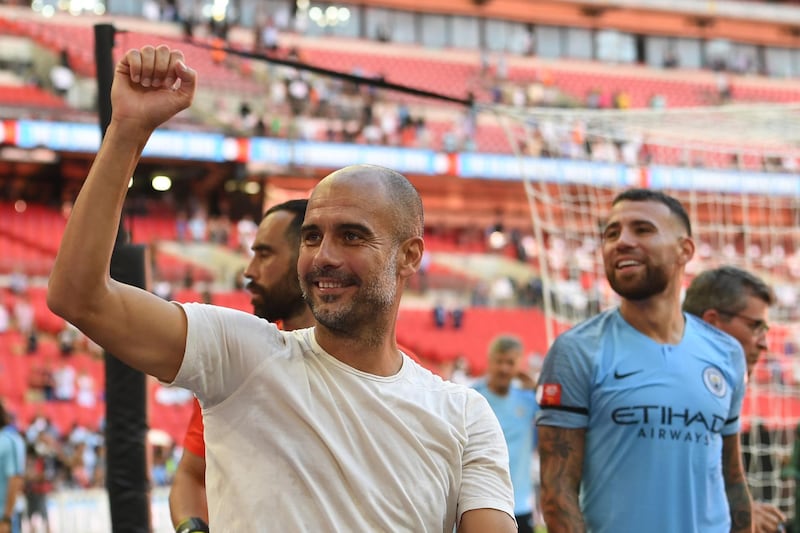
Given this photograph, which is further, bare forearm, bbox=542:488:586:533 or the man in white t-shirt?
bare forearm, bbox=542:488:586:533

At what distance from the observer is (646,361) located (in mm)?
3535

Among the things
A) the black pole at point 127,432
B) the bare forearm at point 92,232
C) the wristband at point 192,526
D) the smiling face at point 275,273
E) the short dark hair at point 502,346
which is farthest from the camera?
the short dark hair at point 502,346

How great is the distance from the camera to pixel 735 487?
3910 millimetres

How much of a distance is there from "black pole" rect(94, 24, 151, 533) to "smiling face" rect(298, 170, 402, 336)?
2159 millimetres

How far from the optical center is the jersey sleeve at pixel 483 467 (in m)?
2.27

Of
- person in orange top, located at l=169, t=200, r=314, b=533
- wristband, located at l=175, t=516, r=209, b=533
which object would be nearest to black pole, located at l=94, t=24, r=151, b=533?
person in orange top, located at l=169, t=200, r=314, b=533

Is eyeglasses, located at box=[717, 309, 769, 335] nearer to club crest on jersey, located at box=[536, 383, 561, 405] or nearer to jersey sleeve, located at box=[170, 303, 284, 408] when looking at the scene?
club crest on jersey, located at box=[536, 383, 561, 405]

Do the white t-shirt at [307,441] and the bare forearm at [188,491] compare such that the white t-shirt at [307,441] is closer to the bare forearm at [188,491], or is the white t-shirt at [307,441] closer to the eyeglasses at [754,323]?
the bare forearm at [188,491]

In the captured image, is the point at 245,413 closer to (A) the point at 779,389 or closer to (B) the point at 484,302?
(A) the point at 779,389

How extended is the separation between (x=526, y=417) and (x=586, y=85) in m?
28.4

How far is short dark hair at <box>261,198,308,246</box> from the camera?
351 centimetres

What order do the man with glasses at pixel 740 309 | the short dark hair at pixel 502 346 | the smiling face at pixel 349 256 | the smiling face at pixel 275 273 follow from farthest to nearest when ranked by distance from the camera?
the short dark hair at pixel 502 346 → the man with glasses at pixel 740 309 → the smiling face at pixel 275 273 → the smiling face at pixel 349 256

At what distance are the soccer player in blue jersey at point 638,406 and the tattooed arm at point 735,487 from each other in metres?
0.17

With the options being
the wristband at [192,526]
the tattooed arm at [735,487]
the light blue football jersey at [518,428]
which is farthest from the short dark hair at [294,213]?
the light blue football jersey at [518,428]
